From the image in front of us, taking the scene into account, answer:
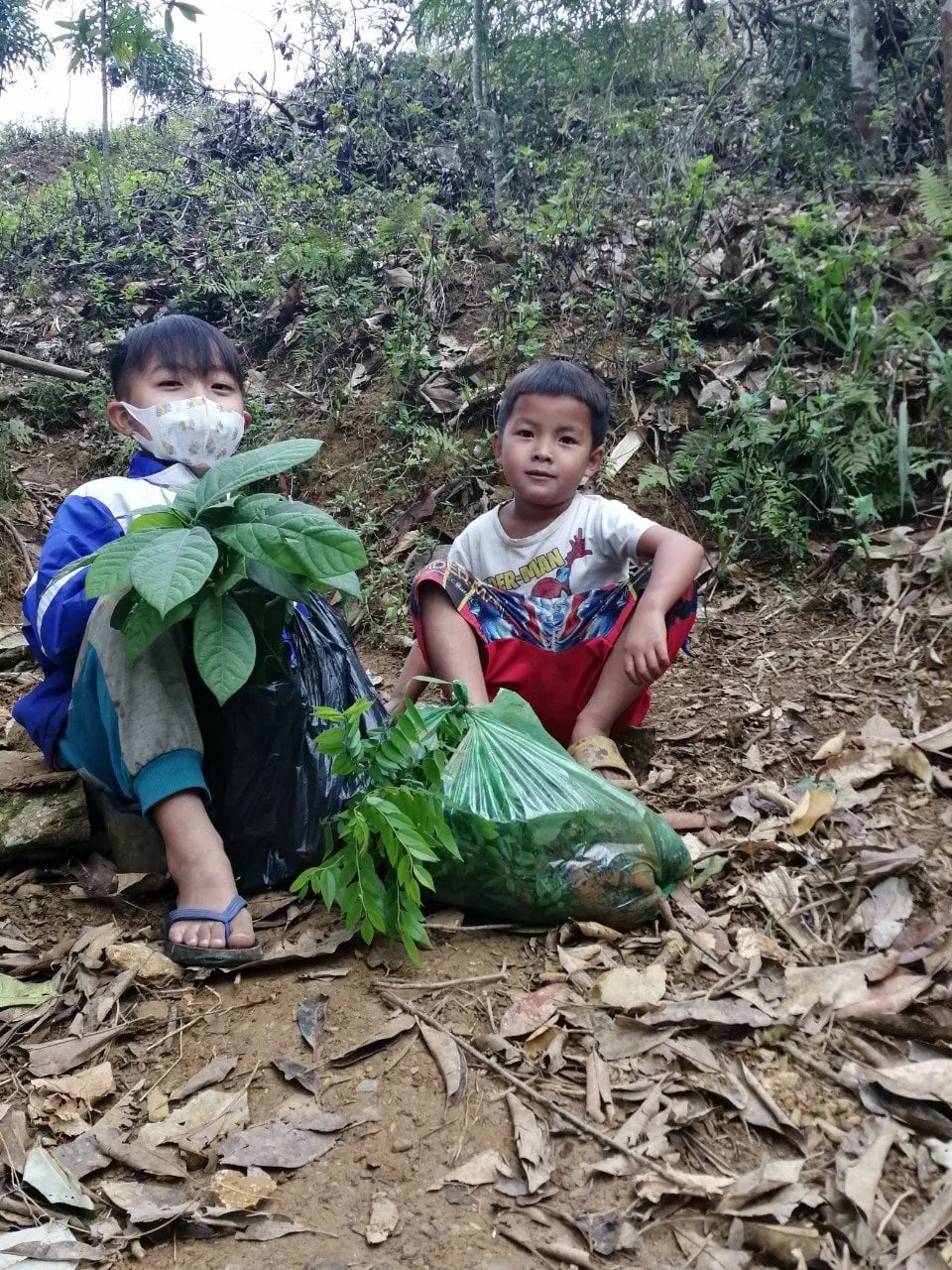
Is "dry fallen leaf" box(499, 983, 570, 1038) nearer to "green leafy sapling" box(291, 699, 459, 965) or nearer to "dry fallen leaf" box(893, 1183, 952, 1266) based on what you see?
"green leafy sapling" box(291, 699, 459, 965)

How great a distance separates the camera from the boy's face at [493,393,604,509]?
263 centimetres

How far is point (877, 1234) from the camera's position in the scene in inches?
47.0

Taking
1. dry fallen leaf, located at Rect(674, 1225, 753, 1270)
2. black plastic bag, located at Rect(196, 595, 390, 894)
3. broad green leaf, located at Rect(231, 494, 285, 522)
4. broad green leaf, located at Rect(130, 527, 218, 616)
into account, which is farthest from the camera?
black plastic bag, located at Rect(196, 595, 390, 894)

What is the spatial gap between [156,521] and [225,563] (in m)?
0.16

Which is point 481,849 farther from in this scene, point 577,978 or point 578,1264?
point 578,1264

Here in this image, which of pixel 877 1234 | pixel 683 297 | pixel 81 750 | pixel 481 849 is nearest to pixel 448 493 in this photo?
pixel 683 297

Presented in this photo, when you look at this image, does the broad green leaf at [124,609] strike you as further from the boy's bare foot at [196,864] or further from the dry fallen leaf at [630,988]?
the dry fallen leaf at [630,988]

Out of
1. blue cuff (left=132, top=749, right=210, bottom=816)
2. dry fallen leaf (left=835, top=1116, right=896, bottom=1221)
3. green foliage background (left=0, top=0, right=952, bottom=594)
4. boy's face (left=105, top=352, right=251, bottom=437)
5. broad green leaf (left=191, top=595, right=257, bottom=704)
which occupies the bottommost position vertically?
dry fallen leaf (left=835, top=1116, right=896, bottom=1221)

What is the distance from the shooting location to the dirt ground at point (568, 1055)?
1.24 metres

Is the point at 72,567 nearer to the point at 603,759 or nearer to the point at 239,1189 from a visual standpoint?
the point at 239,1189

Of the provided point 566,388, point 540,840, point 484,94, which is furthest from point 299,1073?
point 484,94

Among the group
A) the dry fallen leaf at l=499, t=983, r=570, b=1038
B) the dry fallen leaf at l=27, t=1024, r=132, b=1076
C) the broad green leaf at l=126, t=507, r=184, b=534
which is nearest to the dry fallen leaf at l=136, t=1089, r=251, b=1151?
the dry fallen leaf at l=27, t=1024, r=132, b=1076

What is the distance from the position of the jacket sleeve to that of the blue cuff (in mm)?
402

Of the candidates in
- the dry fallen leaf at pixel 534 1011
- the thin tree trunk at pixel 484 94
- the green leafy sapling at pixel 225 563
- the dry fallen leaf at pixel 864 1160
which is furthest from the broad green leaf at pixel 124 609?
the thin tree trunk at pixel 484 94
